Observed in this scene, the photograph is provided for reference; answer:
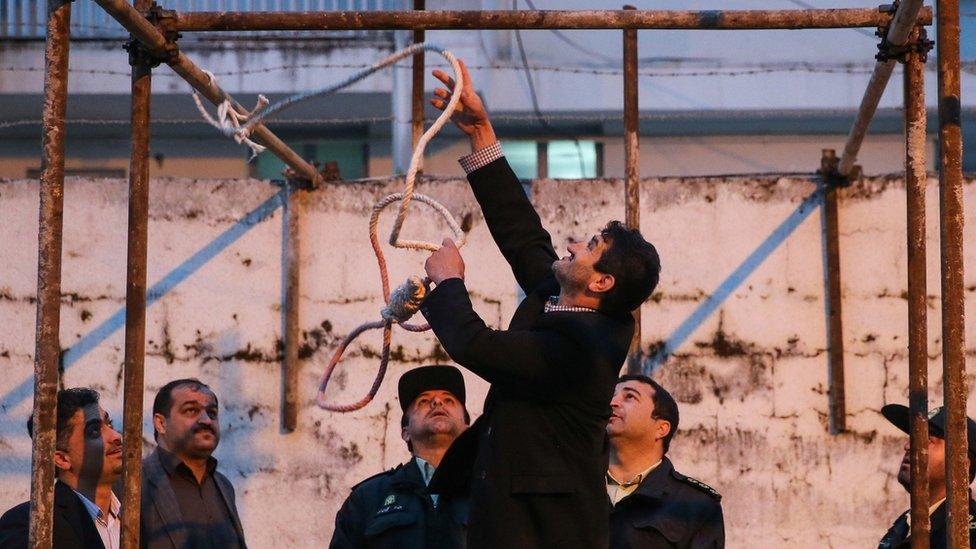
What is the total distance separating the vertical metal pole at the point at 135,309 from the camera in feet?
13.9

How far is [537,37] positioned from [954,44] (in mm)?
6445

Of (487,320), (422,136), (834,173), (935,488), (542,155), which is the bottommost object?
(935,488)

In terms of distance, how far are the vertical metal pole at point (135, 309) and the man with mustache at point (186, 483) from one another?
2.47 feet

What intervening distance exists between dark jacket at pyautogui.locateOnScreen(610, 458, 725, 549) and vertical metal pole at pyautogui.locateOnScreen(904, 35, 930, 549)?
73 cm

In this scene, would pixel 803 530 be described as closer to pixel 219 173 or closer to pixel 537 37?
pixel 537 37

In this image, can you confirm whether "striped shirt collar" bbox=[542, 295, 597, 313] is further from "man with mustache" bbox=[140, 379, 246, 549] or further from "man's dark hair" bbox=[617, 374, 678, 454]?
"man with mustache" bbox=[140, 379, 246, 549]

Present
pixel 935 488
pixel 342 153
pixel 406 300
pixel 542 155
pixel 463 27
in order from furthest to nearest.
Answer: pixel 342 153 → pixel 542 155 → pixel 935 488 → pixel 463 27 → pixel 406 300

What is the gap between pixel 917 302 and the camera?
4324mm

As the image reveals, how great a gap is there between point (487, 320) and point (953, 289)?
2496 millimetres

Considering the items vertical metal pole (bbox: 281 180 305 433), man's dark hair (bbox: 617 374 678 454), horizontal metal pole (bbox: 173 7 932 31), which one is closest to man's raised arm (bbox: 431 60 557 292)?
horizontal metal pole (bbox: 173 7 932 31)

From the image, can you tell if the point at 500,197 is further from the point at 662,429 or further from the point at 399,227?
the point at 662,429

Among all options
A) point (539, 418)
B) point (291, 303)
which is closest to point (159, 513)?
point (291, 303)

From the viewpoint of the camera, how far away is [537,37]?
10.5 meters

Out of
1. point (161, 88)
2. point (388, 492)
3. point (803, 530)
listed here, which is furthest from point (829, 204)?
point (161, 88)
